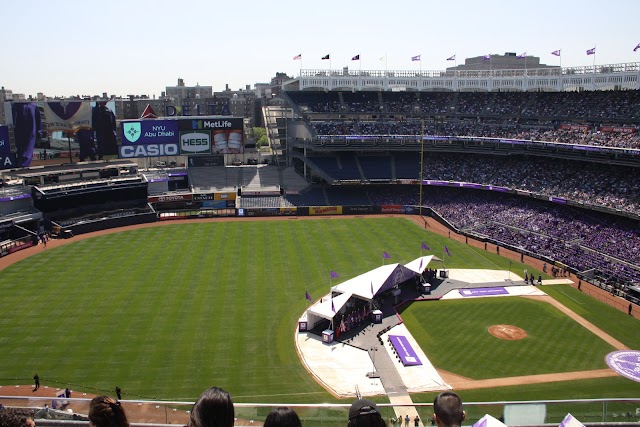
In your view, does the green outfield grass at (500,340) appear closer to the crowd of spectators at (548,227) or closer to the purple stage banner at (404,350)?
the purple stage banner at (404,350)

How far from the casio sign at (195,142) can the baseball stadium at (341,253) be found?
310 millimetres

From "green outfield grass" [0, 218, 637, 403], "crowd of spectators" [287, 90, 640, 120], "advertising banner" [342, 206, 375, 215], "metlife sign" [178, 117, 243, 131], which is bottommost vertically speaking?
"green outfield grass" [0, 218, 637, 403]

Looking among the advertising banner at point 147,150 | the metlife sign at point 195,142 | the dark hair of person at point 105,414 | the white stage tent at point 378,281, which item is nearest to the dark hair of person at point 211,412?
the dark hair of person at point 105,414

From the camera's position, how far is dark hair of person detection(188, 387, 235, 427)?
5.24 m

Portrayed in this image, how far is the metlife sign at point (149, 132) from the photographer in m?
70.0

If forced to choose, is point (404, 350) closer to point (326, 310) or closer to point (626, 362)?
point (326, 310)

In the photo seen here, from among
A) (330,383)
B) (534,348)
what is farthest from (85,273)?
(534,348)

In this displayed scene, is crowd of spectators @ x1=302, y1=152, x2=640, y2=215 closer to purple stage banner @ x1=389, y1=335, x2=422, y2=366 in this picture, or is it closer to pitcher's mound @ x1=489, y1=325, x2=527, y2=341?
pitcher's mound @ x1=489, y1=325, x2=527, y2=341

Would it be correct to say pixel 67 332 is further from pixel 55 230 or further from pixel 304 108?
pixel 304 108

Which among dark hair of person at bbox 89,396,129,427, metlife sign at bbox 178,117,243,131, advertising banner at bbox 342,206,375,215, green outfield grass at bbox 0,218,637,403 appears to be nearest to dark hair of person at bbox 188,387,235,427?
dark hair of person at bbox 89,396,129,427

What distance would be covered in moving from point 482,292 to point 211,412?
123 feet

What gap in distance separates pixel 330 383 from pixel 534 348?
40.4 feet

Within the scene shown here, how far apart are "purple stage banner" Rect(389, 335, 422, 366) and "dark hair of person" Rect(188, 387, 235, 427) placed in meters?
24.9

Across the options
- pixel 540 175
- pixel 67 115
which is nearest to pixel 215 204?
pixel 67 115
